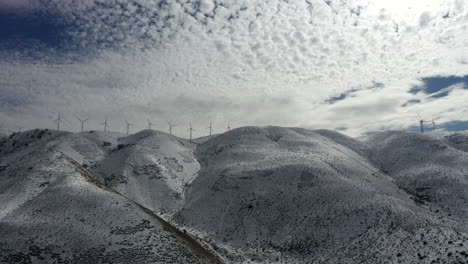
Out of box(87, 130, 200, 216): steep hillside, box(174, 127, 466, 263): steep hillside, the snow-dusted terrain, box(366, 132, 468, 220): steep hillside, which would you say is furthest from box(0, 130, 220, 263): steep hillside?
box(366, 132, 468, 220): steep hillside

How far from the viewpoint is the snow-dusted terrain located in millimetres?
34812

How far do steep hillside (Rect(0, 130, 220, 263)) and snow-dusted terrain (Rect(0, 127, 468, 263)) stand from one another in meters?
0.16

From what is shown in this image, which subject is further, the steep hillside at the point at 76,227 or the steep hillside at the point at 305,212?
the steep hillside at the point at 305,212

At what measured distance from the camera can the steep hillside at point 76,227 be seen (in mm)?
32875

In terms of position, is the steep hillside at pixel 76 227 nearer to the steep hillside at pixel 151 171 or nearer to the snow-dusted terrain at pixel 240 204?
the snow-dusted terrain at pixel 240 204

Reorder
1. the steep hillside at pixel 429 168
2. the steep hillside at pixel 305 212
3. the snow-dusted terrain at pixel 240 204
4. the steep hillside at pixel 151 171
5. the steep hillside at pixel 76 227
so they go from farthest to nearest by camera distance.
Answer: the steep hillside at pixel 151 171
the steep hillside at pixel 429 168
the steep hillside at pixel 305 212
the snow-dusted terrain at pixel 240 204
the steep hillside at pixel 76 227

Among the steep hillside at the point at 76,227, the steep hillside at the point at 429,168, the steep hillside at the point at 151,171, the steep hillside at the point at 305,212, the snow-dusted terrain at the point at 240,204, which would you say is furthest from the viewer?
the steep hillside at the point at 151,171

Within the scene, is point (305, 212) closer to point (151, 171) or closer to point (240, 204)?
point (240, 204)

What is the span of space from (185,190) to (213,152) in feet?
67.7

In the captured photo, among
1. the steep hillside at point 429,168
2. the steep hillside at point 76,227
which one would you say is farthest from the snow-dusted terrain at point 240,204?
the steep hillside at point 429,168

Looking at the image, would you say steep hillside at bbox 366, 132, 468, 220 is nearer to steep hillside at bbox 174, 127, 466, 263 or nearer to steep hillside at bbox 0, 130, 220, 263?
steep hillside at bbox 174, 127, 466, 263

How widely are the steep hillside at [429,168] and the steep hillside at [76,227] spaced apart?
41.6 m

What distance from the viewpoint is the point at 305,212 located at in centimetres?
4944

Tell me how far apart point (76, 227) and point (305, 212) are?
31914mm
